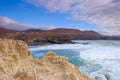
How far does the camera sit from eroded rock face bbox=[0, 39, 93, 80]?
2923 mm

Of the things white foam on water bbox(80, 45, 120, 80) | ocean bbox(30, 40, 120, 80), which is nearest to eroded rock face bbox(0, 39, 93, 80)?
ocean bbox(30, 40, 120, 80)

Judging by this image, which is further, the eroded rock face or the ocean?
the ocean

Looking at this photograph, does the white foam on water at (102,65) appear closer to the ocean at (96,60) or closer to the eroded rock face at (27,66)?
the ocean at (96,60)

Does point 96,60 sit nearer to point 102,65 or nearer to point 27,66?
point 102,65

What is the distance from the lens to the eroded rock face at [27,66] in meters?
2.92

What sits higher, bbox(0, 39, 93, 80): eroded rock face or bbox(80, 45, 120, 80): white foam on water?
bbox(0, 39, 93, 80): eroded rock face

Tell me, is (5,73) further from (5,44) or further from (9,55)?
(5,44)

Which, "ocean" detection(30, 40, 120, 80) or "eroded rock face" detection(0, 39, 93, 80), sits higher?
"eroded rock face" detection(0, 39, 93, 80)

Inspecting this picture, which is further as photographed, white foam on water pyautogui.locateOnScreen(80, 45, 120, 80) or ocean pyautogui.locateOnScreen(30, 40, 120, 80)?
ocean pyautogui.locateOnScreen(30, 40, 120, 80)

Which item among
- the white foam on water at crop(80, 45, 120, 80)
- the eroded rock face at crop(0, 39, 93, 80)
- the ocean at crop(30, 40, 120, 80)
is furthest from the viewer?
the ocean at crop(30, 40, 120, 80)

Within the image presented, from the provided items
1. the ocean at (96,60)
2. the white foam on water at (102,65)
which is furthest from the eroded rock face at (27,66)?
the white foam on water at (102,65)

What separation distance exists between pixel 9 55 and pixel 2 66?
0.50 metres

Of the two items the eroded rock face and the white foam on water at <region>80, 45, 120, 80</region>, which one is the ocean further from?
the eroded rock face

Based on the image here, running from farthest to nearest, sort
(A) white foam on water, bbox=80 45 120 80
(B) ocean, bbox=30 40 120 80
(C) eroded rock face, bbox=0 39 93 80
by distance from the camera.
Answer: (B) ocean, bbox=30 40 120 80
(A) white foam on water, bbox=80 45 120 80
(C) eroded rock face, bbox=0 39 93 80
